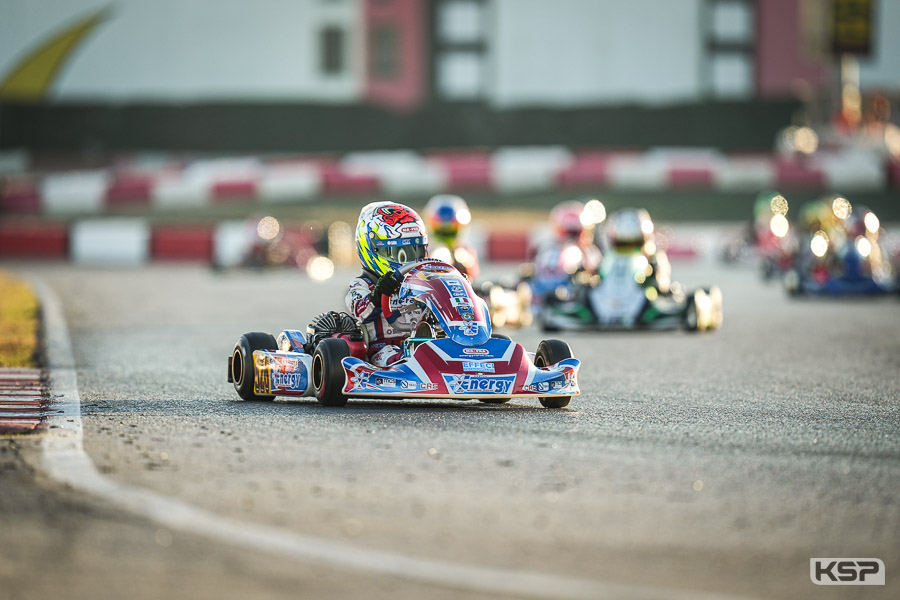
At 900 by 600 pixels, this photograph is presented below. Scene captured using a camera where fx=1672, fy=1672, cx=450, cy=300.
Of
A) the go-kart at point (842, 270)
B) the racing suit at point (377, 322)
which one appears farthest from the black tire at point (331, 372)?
the go-kart at point (842, 270)

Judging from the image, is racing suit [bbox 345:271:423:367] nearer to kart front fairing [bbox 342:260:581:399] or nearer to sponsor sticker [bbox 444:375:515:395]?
kart front fairing [bbox 342:260:581:399]

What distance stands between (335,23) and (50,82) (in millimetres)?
4426

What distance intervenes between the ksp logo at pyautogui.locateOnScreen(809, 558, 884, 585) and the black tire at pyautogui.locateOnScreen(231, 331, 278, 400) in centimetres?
371

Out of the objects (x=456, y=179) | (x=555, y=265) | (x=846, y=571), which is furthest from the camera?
(x=456, y=179)

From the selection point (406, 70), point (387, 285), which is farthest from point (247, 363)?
point (406, 70)

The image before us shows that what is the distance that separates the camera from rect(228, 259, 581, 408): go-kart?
692cm

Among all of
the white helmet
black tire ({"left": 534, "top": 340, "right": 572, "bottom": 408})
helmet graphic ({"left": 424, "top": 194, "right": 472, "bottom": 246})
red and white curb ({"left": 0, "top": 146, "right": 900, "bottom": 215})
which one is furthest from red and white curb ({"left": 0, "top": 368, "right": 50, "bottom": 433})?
red and white curb ({"left": 0, "top": 146, "right": 900, "bottom": 215})

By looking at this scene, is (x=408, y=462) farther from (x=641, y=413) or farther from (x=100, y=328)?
(x=100, y=328)

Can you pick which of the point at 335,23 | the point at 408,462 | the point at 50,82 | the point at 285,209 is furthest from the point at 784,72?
the point at 408,462

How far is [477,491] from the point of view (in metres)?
4.99

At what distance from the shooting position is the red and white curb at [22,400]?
247 inches

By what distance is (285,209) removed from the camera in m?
22.4

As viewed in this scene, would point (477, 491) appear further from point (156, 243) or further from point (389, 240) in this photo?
point (156, 243)

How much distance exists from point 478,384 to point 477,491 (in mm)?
1935
